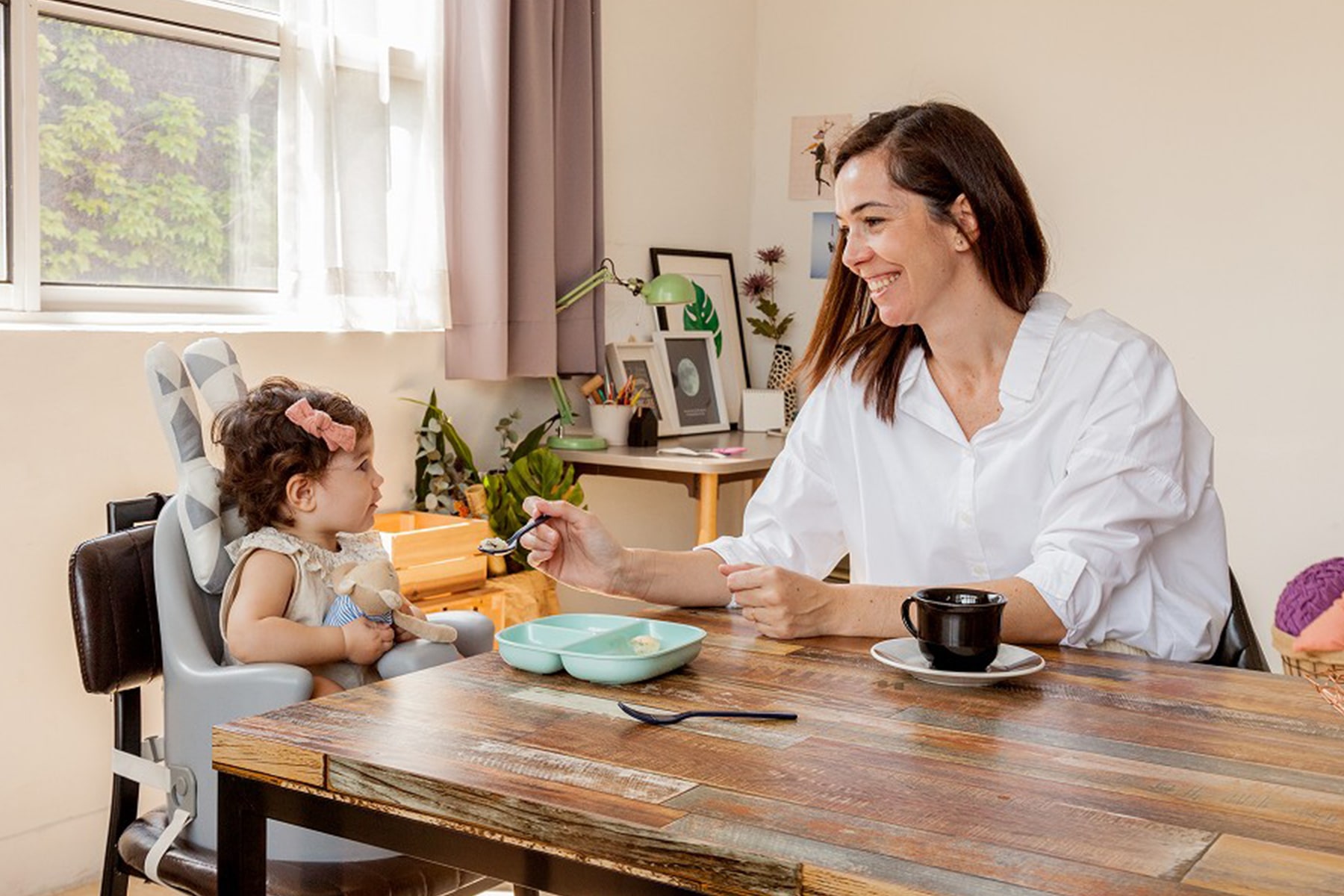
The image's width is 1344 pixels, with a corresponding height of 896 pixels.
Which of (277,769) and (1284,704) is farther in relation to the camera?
(1284,704)

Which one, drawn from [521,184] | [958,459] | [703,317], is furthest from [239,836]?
[703,317]

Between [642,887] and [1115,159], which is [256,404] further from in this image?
[1115,159]

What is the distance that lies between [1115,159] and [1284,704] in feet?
9.55

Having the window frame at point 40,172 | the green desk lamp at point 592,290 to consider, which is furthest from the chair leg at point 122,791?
the green desk lamp at point 592,290

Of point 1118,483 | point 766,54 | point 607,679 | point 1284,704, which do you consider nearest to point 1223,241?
point 766,54

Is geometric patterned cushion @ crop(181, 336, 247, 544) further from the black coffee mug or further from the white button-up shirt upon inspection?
the black coffee mug

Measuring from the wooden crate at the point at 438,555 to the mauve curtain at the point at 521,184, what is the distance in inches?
18.6

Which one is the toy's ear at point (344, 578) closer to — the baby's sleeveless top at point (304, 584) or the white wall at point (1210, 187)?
the baby's sleeveless top at point (304, 584)

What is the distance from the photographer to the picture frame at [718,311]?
13.9 feet

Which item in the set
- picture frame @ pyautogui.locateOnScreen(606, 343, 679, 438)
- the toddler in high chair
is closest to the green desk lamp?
picture frame @ pyautogui.locateOnScreen(606, 343, 679, 438)

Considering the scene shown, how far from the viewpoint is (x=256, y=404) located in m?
1.98

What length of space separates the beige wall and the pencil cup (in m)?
0.16

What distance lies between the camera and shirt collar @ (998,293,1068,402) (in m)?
1.81

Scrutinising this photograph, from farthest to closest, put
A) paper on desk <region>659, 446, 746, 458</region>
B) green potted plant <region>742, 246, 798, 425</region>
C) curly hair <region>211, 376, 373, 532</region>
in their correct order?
green potted plant <region>742, 246, 798, 425</region>
paper on desk <region>659, 446, 746, 458</region>
curly hair <region>211, 376, 373, 532</region>
